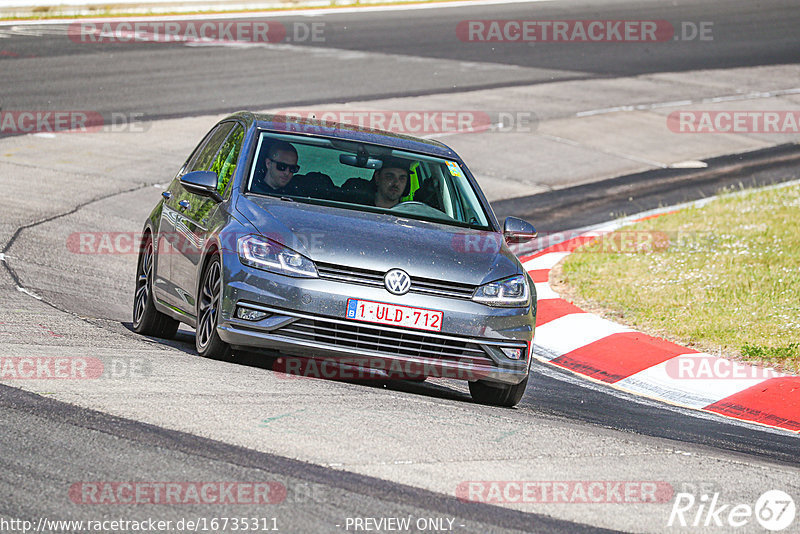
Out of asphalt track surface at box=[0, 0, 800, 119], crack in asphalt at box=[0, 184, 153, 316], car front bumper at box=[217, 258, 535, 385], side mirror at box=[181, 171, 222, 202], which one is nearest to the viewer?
car front bumper at box=[217, 258, 535, 385]

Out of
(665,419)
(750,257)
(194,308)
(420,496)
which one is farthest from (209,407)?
(750,257)

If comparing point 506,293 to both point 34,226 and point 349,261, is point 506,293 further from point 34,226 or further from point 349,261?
point 34,226

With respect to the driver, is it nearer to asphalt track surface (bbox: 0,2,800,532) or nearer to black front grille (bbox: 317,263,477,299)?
black front grille (bbox: 317,263,477,299)

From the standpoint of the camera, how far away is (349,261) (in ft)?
22.7

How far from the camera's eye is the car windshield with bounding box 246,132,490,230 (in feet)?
25.6

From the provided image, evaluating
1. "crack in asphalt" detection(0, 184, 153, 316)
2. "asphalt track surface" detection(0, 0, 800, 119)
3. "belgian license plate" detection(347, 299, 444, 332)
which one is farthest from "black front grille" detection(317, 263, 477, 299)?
"asphalt track surface" detection(0, 0, 800, 119)

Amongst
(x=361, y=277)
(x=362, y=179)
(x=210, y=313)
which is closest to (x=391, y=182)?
(x=362, y=179)

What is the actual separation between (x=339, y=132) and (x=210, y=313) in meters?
1.77

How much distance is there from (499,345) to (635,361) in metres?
2.54

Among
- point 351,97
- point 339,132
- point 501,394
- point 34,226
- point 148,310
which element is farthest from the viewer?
point 351,97

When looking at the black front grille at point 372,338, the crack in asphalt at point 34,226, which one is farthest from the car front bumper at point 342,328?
the crack in asphalt at point 34,226

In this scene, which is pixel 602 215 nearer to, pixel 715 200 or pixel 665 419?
Answer: pixel 715 200

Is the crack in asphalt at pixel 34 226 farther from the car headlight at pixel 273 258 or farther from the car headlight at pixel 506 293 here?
the car headlight at pixel 506 293

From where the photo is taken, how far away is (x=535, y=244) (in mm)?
14172
